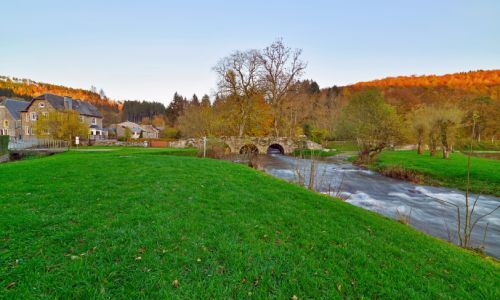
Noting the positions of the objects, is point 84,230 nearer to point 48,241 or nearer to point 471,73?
point 48,241

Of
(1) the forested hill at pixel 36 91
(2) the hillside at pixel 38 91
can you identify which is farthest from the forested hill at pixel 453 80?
(1) the forested hill at pixel 36 91

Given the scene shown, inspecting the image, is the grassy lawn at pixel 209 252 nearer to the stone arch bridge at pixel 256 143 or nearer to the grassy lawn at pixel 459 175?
the grassy lawn at pixel 459 175

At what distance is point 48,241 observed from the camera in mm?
3674

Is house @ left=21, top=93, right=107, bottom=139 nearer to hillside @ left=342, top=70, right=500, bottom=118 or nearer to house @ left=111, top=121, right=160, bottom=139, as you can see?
house @ left=111, top=121, right=160, bottom=139

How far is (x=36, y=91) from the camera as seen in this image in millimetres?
97625

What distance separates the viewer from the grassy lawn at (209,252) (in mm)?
2908

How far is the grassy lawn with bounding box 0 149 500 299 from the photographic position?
2908mm

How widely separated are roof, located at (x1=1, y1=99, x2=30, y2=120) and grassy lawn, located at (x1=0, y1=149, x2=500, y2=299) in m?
58.4

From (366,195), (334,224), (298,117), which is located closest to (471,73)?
(298,117)

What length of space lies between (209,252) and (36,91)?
132m

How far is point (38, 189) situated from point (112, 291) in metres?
6.02

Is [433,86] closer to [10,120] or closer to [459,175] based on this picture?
[459,175]

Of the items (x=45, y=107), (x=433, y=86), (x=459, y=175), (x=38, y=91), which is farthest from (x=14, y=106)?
(x=433, y=86)

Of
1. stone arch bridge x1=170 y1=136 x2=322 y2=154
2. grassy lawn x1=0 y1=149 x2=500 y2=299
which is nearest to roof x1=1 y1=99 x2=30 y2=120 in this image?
stone arch bridge x1=170 y1=136 x2=322 y2=154
